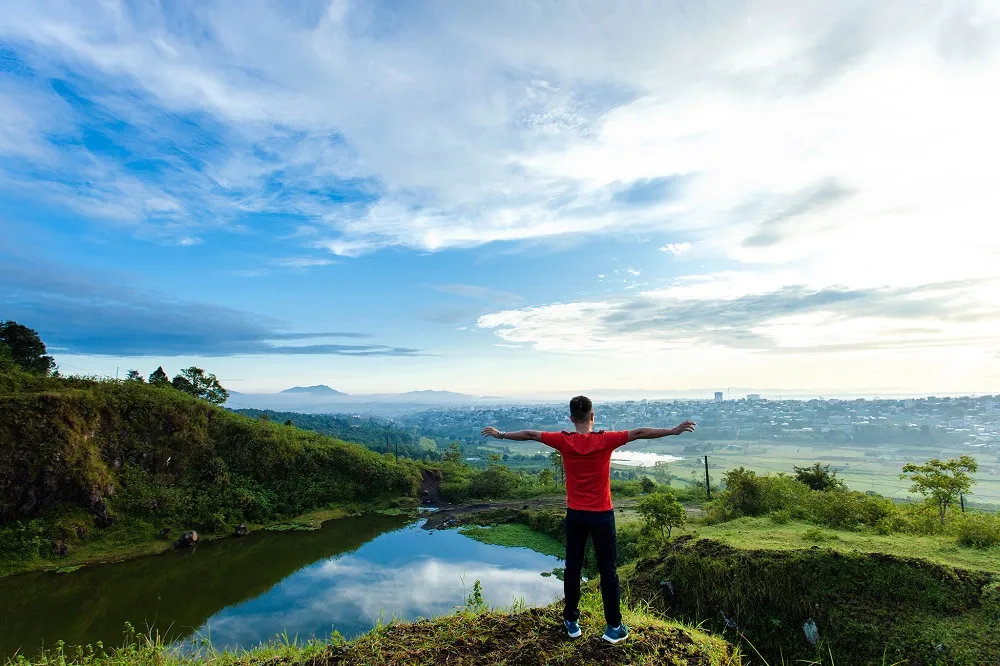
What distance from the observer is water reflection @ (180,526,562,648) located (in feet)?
40.6

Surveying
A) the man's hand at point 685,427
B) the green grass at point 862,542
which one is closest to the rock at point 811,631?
the green grass at point 862,542

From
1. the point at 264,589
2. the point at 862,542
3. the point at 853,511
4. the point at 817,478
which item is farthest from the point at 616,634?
the point at 264,589

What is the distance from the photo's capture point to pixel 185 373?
3297cm

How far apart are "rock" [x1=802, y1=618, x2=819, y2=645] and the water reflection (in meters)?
5.25

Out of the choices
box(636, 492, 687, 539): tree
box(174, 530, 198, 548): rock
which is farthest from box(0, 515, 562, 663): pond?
box(636, 492, 687, 539): tree

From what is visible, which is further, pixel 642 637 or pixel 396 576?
pixel 396 576

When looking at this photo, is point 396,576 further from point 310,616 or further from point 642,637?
point 642,637

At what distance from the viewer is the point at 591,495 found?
387 cm

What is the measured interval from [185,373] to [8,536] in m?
16.9

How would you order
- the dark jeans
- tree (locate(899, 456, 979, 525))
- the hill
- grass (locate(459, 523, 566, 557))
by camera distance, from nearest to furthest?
the dark jeans, tree (locate(899, 456, 979, 525)), the hill, grass (locate(459, 523, 566, 557))

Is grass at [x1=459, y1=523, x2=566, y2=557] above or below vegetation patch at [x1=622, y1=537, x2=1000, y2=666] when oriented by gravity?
below

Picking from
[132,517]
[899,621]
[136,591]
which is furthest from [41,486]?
[899,621]

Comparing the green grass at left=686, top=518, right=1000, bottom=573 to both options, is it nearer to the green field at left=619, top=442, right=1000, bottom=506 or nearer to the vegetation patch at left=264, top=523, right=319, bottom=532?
the vegetation patch at left=264, top=523, right=319, bottom=532

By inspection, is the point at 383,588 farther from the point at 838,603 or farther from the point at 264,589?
the point at 838,603
